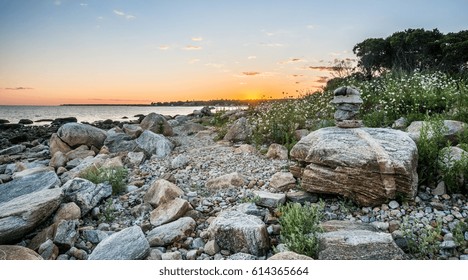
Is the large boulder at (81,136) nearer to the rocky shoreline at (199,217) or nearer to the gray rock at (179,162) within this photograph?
the rocky shoreline at (199,217)

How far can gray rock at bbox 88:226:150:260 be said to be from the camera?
10.4ft

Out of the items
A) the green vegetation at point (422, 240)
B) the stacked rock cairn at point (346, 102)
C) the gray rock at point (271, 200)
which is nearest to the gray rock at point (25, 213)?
the gray rock at point (271, 200)

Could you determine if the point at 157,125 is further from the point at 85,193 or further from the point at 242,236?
the point at 242,236

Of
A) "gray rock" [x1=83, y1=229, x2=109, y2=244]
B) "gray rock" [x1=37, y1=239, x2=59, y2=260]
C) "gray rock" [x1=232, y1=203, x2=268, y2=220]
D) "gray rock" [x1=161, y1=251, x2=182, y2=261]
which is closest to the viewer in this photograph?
"gray rock" [x1=161, y1=251, x2=182, y2=261]

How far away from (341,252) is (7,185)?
15.3 feet

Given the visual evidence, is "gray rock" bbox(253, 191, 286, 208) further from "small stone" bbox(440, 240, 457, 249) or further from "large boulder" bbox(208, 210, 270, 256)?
"small stone" bbox(440, 240, 457, 249)

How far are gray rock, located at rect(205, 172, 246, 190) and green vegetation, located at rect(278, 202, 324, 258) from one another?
145 centimetres

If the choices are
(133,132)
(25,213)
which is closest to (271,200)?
(25,213)

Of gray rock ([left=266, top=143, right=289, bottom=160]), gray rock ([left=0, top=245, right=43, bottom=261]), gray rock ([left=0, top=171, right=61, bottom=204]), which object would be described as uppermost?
gray rock ([left=266, top=143, right=289, bottom=160])

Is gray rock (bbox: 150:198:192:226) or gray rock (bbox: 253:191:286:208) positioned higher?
gray rock (bbox: 253:191:286:208)

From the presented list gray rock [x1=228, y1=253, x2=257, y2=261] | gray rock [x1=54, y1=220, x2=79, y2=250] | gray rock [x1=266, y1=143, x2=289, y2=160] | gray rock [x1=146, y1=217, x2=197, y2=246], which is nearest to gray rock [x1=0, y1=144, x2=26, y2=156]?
gray rock [x1=54, y1=220, x2=79, y2=250]

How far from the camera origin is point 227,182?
5.02 m

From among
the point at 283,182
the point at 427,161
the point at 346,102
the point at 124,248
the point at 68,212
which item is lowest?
the point at 124,248

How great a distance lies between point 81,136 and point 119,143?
3.66 ft
